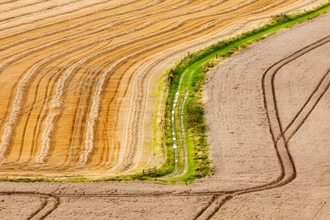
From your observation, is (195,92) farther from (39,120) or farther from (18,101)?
(18,101)

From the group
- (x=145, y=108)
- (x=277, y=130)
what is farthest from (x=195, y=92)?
(x=277, y=130)

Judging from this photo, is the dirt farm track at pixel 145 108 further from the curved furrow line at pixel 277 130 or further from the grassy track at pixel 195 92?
the grassy track at pixel 195 92

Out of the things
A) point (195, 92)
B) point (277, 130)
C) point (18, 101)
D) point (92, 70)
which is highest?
point (92, 70)

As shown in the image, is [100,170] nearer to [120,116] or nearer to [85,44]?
[120,116]

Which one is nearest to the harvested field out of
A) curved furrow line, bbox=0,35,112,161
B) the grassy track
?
curved furrow line, bbox=0,35,112,161

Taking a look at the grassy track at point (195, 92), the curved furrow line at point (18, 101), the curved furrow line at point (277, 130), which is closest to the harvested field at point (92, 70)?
the curved furrow line at point (18, 101)

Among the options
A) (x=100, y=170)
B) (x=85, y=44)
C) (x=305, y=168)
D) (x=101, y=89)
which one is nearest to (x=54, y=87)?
(x=101, y=89)

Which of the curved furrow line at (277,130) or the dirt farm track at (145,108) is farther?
the curved furrow line at (277,130)
